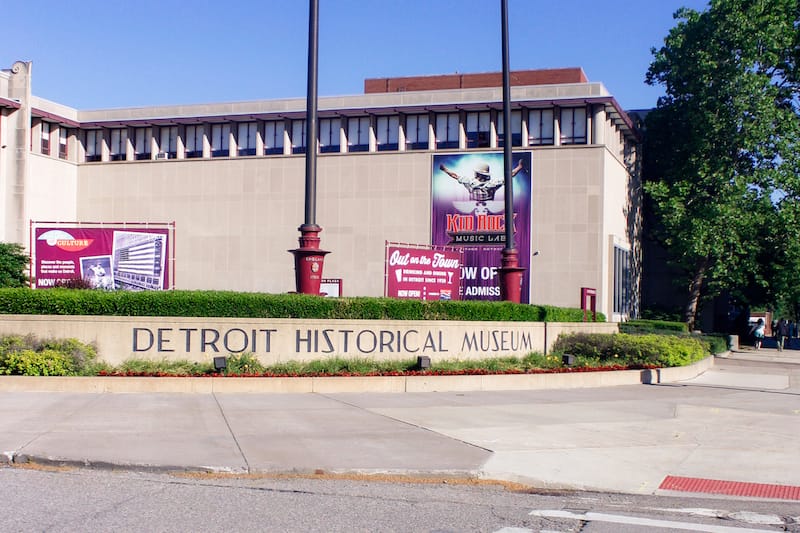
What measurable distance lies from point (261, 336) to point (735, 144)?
104 ft

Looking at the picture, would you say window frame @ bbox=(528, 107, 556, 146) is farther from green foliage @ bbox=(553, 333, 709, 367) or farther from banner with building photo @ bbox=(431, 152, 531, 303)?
green foliage @ bbox=(553, 333, 709, 367)

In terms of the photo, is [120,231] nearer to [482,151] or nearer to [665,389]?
[665,389]

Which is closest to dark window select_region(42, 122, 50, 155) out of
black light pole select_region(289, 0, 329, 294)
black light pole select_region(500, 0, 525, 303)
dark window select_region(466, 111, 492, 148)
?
dark window select_region(466, 111, 492, 148)

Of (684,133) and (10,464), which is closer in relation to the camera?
(10,464)

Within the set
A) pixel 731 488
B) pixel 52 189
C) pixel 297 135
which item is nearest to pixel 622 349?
pixel 731 488

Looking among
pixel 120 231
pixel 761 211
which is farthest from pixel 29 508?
pixel 761 211

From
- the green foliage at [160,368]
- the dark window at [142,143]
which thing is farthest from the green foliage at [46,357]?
the dark window at [142,143]

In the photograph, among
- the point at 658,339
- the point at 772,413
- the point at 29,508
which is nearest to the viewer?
the point at 29,508

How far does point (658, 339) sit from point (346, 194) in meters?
22.3

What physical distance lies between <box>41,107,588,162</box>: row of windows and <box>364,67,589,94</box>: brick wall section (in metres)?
8.61

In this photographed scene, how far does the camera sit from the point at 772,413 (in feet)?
53.0

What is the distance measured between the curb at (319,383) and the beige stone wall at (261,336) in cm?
175

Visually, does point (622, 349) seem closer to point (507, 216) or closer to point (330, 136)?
point (507, 216)

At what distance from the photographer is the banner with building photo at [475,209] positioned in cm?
4144
